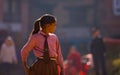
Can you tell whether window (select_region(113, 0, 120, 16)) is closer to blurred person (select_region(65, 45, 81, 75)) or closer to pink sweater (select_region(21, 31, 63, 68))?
blurred person (select_region(65, 45, 81, 75))

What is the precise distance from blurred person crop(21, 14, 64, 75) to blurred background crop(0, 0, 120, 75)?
21.9m

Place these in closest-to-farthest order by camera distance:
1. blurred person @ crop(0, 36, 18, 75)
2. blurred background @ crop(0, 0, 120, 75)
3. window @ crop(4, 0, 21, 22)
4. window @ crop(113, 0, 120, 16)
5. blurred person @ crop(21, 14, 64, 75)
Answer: blurred person @ crop(21, 14, 64, 75), blurred person @ crop(0, 36, 18, 75), window @ crop(113, 0, 120, 16), blurred background @ crop(0, 0, 120, 75), window @ crop(4, 0, 21, 22)

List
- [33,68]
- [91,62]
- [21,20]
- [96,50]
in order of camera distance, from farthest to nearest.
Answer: [21,20] → [91,62] → [96,50] → [33,68]

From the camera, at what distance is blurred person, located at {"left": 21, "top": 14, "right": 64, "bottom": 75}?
6.61m

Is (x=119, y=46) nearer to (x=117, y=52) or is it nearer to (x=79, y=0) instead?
(x=117, y=52)

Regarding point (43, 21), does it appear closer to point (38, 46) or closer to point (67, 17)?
point (38, 46)

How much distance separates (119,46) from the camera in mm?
20188

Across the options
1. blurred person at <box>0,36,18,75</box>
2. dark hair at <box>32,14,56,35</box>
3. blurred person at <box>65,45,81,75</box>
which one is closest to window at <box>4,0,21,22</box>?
blurred person at <box>0,36,18,75</box>

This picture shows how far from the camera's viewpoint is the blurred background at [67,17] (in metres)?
31.4

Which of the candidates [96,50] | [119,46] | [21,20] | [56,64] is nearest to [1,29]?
[21,20]

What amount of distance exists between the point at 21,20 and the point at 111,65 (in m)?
16.0

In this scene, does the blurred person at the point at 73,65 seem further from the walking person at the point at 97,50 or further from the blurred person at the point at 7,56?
the blurred person at the point at 7,56

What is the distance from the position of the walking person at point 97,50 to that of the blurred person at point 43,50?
24.3 feet

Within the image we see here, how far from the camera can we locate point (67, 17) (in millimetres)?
35031
